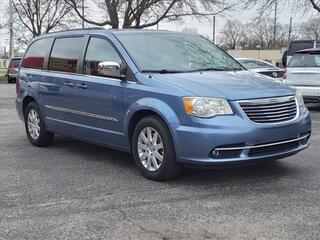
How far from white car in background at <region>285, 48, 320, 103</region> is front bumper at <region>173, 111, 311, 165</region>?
7590 mm

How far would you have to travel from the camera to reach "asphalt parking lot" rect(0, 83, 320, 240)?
4.35 meters

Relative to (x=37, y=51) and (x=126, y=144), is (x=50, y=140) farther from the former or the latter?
(x=126, y=144)

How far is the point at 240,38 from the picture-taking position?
102188 millimetres

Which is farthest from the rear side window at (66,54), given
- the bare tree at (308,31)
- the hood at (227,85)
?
the bare tree at (308,31)

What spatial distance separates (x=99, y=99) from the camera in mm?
6578

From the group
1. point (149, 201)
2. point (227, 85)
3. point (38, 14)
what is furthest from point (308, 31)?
point (149, 201)

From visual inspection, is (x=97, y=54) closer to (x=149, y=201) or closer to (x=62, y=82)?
(x=62, y=82)

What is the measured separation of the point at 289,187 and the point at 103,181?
2.05 meters

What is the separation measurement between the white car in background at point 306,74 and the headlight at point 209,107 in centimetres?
785

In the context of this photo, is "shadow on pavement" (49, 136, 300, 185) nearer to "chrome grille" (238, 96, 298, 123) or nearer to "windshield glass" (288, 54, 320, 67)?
"chrome grille" (238, 96, 298, 123)

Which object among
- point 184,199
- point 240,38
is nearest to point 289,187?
point 184,199

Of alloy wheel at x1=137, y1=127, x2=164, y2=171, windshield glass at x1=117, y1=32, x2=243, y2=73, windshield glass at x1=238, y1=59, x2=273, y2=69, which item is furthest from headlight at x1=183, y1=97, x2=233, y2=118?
windshield glass at x1=238, y1=59, x2=273, y2=69

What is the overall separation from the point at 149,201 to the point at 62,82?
2.80m

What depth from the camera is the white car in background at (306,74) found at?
1303 centimetres
